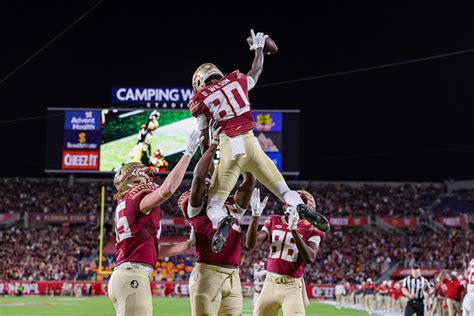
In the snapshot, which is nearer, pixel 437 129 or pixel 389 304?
pixel 389 304

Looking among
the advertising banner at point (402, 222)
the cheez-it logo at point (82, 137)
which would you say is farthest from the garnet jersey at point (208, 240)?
the advertising banner at point (402, 222)

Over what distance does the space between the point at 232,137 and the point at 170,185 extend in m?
1.06

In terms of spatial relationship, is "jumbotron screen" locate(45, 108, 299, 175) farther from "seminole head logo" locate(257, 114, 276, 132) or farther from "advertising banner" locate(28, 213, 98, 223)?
"advertising banner" locate(28, 213, 98, 223)

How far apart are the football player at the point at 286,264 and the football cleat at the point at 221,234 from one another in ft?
6.88

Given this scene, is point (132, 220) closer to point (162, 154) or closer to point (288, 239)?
point (288, 239)

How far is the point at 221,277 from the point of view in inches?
246

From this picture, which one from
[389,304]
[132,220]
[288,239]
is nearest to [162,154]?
[389,304]

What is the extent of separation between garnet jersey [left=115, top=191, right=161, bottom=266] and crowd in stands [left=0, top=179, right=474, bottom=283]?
29.1 metres

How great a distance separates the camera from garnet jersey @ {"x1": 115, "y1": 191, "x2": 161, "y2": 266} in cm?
626

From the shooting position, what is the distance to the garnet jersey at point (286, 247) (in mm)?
8406

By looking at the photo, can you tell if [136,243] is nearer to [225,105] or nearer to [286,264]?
[225,105]

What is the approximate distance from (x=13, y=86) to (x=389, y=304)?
31.4 m

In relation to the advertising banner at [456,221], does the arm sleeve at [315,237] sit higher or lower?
lower

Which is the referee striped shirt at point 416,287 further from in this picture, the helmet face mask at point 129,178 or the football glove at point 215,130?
the helmet face mask at point 129,178
